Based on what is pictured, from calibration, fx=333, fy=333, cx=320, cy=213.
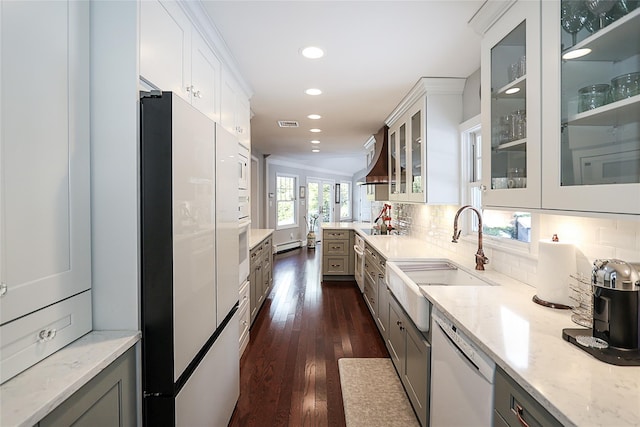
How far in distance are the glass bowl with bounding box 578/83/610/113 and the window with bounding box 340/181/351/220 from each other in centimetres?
1105

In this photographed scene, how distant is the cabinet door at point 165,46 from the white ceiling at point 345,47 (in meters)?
0.27

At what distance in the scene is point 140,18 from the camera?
1.32m

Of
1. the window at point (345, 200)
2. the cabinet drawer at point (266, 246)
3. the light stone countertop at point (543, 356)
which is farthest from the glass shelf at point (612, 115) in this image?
the window at point (345, 200)

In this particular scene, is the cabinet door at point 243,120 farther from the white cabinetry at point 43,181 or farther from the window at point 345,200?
the window at point 345,200

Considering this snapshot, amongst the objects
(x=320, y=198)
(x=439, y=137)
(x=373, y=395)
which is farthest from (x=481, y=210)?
(x=320, y=198)

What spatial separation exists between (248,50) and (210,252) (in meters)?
1.56

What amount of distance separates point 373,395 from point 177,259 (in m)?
1.84

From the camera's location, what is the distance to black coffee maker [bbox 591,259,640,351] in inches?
41.5

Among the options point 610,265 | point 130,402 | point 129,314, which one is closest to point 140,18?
point 129,314

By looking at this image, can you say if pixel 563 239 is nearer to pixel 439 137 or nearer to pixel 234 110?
pixel 439 137

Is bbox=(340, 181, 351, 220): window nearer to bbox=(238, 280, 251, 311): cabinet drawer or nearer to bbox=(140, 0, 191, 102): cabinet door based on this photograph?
bbox=(238, 280, 251, 311): cabinet drawer

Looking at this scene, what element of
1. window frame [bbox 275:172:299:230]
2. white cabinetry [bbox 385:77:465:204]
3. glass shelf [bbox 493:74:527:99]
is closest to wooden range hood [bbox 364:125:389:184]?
white cabinetry [bbox 385:77:465:204]

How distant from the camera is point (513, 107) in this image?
1624 millimetres

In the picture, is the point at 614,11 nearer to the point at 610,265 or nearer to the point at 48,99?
the point at 610,265
